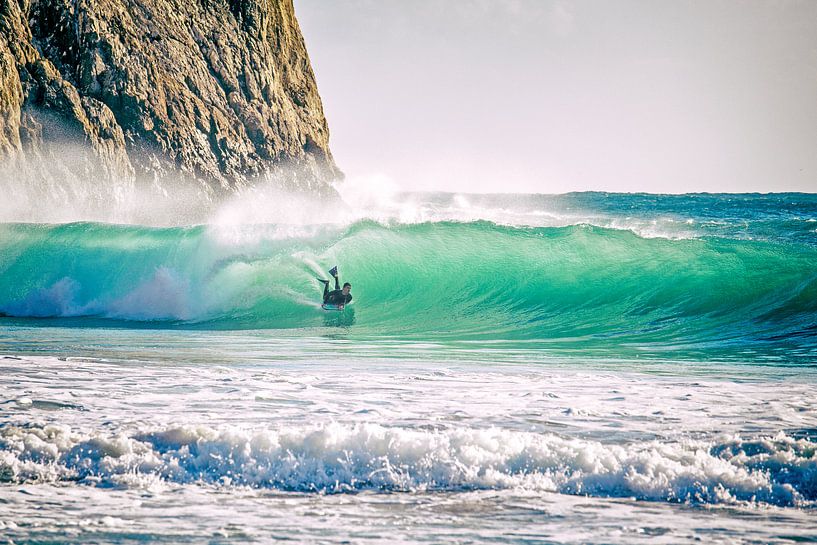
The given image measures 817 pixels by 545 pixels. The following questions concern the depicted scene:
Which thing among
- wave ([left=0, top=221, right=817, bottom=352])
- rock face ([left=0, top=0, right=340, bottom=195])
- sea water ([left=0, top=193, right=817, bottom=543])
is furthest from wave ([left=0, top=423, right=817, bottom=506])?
rock face ([left=0, top=0, right=340, bottom=195])

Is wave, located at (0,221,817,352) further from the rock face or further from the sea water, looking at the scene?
the rock face

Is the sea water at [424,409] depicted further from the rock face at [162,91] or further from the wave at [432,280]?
the rock face at [162,91]

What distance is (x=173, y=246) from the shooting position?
15750mm

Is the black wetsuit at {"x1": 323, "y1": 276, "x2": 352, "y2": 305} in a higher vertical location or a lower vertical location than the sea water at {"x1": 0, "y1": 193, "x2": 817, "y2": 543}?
higher

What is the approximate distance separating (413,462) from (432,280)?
1099 centimetres

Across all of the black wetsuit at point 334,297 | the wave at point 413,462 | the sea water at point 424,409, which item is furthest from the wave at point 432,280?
the wave at point 413,462

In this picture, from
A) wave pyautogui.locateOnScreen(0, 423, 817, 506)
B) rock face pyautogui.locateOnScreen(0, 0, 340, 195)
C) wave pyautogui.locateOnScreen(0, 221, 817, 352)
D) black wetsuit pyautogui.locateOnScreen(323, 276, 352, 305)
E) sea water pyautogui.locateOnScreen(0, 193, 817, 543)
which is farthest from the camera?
rock face pyautogui.locateOnScreen(0, 0, 340, 195)

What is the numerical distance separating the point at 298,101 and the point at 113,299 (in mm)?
31202

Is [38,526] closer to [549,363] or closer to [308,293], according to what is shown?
[549,363]

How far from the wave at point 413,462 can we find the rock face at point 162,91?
2324cm

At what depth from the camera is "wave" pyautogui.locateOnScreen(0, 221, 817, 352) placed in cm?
1152

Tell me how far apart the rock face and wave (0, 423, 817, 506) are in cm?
2324

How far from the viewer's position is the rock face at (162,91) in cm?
2611

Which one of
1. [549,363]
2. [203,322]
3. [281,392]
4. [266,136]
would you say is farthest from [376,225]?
[266,136]
